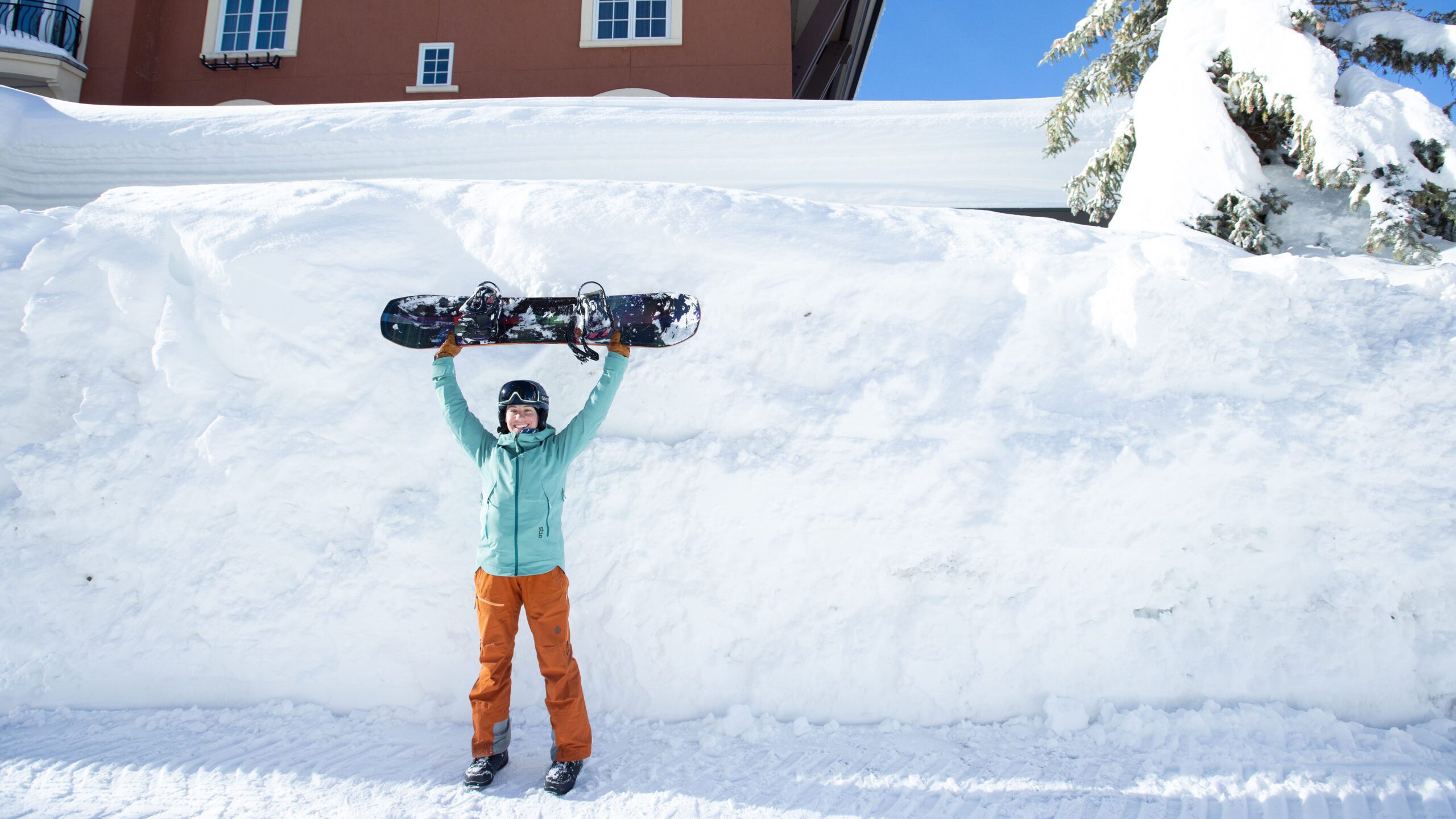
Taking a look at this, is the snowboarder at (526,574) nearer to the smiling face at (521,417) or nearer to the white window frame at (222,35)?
the smiling face at (521,417)

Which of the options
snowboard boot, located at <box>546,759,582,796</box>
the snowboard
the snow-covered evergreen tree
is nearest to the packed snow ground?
snowboard boot, located at <box>546,759,582,796</box>

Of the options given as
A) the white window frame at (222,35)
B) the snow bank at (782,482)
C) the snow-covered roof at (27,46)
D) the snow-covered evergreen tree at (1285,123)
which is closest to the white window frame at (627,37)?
the white window frame at (222,35)

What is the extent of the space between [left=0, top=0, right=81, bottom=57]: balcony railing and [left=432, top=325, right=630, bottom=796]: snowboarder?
15.5m

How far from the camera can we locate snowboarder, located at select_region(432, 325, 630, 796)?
2693mm

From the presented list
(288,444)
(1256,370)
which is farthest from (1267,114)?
(288,444)

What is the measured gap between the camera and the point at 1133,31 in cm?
590

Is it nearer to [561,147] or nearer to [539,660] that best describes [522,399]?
[539,660]

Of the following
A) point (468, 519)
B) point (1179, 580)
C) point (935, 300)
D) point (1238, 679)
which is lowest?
point (1238, 679)

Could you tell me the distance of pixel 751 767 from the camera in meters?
2.80

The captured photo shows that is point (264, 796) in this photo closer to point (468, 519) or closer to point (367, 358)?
point (468, 519)

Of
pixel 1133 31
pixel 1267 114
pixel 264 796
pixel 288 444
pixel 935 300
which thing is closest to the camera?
pixel 264 796

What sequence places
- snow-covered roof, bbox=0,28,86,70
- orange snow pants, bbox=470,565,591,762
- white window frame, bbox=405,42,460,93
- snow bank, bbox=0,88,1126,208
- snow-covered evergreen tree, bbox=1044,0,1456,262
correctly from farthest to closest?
white window frame, bbox=405,42,460,93 < snow-covered roof, bbox=0,28,86,70 < snow bank, bbox=0,88,1126,208 < snow-covered evergreen tree, bbox=1044,0,1456,262 < orange snow pants, bbox=470,565,591,762

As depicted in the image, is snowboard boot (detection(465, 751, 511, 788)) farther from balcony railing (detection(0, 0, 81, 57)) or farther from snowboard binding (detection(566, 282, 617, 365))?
balcony railing (detection(0, 0, 81, 57))

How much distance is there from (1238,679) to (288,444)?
14.7ft
